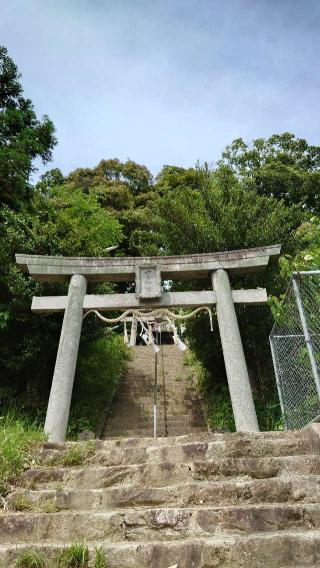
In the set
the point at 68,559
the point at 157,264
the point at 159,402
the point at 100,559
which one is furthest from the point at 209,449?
the point at 159,402

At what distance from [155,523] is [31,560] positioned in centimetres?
83

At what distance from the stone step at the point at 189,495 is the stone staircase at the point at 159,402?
19.3 ft

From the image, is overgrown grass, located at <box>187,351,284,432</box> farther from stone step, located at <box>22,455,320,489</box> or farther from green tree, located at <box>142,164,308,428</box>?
stone step, located at <box>22,455,320,489</box>

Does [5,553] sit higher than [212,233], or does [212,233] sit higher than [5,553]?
[212,233]

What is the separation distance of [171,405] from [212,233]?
474cm

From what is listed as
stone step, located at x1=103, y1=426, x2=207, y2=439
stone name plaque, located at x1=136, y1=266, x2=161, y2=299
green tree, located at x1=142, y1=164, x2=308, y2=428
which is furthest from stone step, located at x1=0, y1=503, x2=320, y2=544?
green tree, located at x1=142, y1=164, x2=308, y2=428

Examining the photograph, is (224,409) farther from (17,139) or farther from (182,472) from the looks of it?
(17,139)

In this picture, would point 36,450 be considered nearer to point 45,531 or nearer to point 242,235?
point 45,531

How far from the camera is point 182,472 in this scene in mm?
3273

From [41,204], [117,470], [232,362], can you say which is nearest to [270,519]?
[117,470]

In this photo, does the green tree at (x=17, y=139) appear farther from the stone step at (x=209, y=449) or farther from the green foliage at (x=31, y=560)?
the green foliage at (x=31, y=560)

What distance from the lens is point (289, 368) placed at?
523cm

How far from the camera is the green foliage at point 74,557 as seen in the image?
89.8 inches

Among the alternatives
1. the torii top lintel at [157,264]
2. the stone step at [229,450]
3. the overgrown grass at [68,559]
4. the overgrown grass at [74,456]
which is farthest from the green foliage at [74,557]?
the torii top lintel at [157,264]
